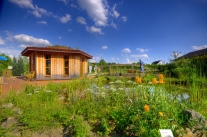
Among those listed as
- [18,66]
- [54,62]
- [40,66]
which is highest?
[18,66]

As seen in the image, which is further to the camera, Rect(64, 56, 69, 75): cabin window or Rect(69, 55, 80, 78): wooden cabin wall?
Rect(64, 56, 69, 75): cabin window

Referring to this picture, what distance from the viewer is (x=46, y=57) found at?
1032 cm

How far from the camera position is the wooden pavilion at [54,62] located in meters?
9.70

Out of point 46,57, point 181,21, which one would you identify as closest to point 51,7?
point 181,21

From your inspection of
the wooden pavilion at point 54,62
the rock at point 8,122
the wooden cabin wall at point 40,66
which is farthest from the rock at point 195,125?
the wooden cabin wall at point 40,66

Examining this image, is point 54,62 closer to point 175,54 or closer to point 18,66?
point 18,66

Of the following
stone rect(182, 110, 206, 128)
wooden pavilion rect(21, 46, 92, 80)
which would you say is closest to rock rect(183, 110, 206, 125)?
stone rect(182, 110, 206, 128)

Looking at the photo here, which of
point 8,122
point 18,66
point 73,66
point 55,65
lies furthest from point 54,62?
point 18,66

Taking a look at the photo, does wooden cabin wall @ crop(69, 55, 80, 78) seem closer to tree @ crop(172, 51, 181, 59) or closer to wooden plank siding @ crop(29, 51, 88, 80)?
wooden plank siding @ crop(29, 51, 88, 80)

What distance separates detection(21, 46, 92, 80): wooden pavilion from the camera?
31.8ft

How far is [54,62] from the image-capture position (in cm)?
1027

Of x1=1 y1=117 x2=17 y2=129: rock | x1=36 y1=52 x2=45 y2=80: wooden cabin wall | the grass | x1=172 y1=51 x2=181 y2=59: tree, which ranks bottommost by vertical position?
x1=1 y1=117 x2=17 y2=129: rock

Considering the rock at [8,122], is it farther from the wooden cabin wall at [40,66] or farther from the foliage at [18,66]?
the foliage at [18,66]

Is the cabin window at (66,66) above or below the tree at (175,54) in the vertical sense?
below
